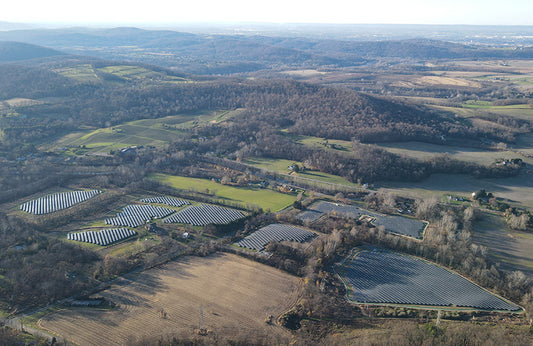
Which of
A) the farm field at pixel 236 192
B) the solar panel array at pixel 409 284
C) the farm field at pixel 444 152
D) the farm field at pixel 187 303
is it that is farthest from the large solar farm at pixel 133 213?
the farm field at pixel 444 152

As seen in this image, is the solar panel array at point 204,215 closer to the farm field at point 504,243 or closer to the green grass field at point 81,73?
the farm field at point 504,243

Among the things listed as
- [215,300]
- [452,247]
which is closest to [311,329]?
[215,300]

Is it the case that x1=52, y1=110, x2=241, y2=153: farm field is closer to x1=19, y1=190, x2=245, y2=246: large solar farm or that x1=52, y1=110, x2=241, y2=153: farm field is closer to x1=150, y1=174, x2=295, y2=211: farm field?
x1=150, y1=174, x2=295, y2=211: farm field

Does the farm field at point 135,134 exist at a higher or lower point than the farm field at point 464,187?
higher

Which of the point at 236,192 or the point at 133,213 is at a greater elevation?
the point at 236,192

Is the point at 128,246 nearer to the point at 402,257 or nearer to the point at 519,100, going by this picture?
the point at 402,257

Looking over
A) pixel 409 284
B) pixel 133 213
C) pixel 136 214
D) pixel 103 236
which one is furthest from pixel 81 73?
pixel 409 284

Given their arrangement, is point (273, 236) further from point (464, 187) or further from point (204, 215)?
point (464, 187)
